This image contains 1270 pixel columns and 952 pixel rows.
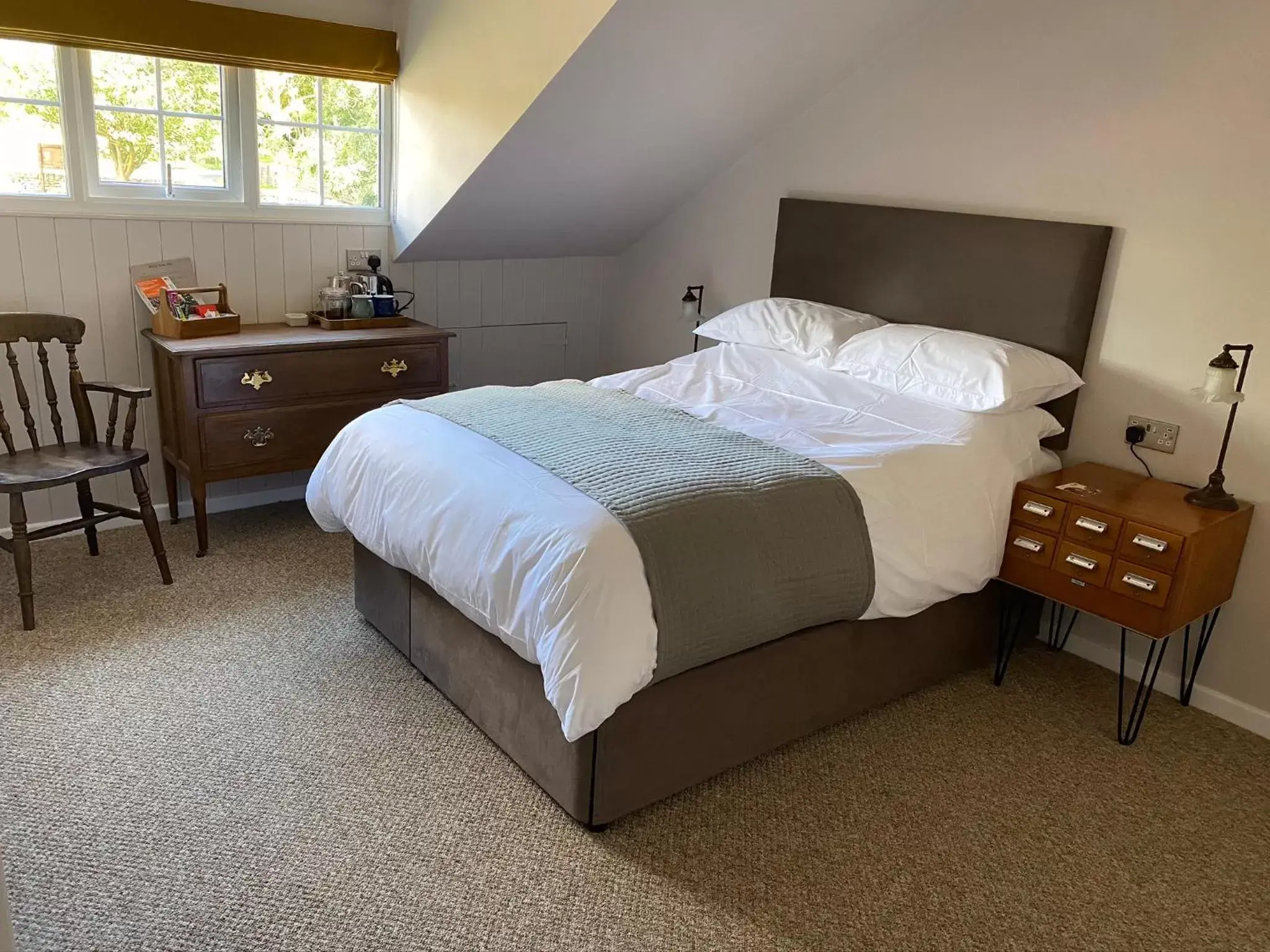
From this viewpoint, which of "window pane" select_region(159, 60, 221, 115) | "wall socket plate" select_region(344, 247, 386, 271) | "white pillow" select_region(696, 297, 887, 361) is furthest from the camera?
"wall socket plate" select_region(344, 247, 386, 271)

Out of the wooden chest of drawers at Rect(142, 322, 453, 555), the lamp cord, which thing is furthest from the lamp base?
the wooden chest of drawers at Rect(142, 322, 453, 555)

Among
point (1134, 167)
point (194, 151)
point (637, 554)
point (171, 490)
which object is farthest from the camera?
point (171, 490)

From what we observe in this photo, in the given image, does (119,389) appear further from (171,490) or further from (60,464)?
(171,490)

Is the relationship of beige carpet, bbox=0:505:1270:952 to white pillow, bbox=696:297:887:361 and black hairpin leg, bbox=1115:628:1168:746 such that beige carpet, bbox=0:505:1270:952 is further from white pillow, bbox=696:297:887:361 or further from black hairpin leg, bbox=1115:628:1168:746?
white pillow, bbox=696:297:887:361

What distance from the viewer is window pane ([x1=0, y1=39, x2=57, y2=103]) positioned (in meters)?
3.12

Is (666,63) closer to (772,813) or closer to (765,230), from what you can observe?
(765,230)

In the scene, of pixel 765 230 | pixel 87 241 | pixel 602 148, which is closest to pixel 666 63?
pixel 602 148

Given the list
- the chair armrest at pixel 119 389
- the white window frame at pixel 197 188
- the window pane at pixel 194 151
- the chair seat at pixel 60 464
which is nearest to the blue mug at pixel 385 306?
the white window frame at pixel 197 188

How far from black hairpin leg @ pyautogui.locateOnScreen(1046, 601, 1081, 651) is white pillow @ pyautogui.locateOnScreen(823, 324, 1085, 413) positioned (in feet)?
2.27

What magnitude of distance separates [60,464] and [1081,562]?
2916mm

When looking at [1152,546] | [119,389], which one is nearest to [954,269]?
[1152,546]

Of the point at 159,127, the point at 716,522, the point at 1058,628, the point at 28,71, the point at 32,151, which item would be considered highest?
the point at 28,71

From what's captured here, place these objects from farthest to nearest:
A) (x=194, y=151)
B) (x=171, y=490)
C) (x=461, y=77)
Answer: (x=171, y=490), (x=194, y=151), (x=461, y=77)

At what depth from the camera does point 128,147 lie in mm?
3402
